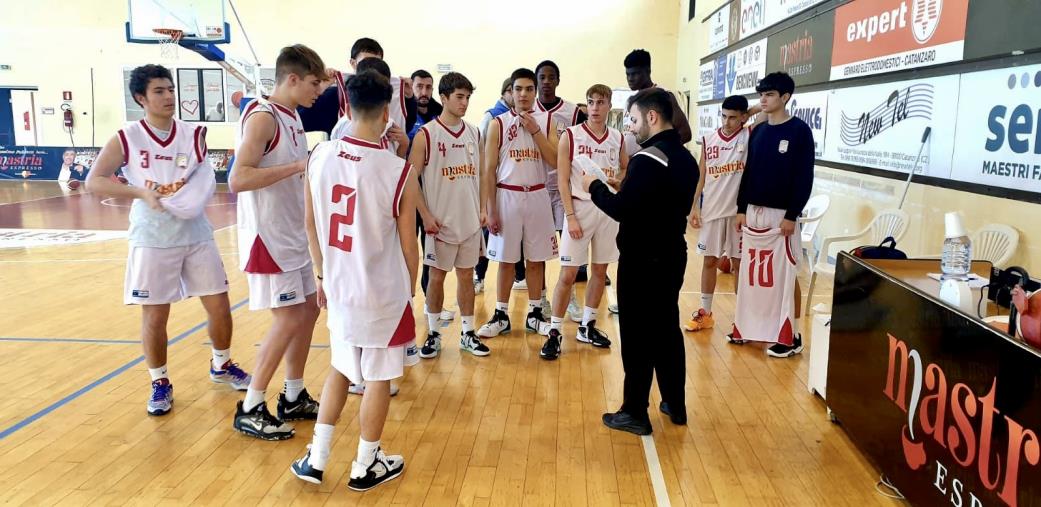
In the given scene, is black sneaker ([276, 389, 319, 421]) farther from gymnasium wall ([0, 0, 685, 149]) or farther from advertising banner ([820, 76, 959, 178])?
gymnasium wall ([0, 0, 685, 149])

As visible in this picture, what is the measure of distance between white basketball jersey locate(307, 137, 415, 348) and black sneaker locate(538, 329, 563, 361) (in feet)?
6.56

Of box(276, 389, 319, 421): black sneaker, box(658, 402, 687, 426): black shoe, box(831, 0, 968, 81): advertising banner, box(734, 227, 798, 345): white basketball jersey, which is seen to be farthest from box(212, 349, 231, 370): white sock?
box(831, 0, 968, 81): advertising banner

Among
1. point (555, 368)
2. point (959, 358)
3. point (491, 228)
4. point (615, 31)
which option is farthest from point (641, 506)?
point (615, 31)

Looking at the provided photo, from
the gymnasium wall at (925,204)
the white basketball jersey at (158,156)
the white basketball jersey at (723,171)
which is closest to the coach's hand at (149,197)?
the white basketball jersey at (158,156)

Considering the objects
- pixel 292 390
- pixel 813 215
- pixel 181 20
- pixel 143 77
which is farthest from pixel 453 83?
pixel 181 20

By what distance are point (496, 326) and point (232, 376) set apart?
181 cm

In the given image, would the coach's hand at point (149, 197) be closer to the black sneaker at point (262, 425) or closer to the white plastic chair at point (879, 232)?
the black sneaker at point (262, 425)

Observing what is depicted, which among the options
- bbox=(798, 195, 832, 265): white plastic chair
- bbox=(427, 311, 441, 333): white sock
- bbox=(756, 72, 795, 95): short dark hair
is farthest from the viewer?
bbox=(798, 195, 832, 265): white plastic chair

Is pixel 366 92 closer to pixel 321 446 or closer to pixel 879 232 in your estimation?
pixel 321 446

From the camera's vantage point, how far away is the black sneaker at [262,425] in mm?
3408

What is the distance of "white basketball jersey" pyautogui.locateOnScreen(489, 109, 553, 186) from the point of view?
190 inches

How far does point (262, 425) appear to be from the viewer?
3406mm

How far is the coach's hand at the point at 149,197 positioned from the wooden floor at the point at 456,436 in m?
1.09

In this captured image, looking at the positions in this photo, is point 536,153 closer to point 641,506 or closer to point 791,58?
point 641,506
